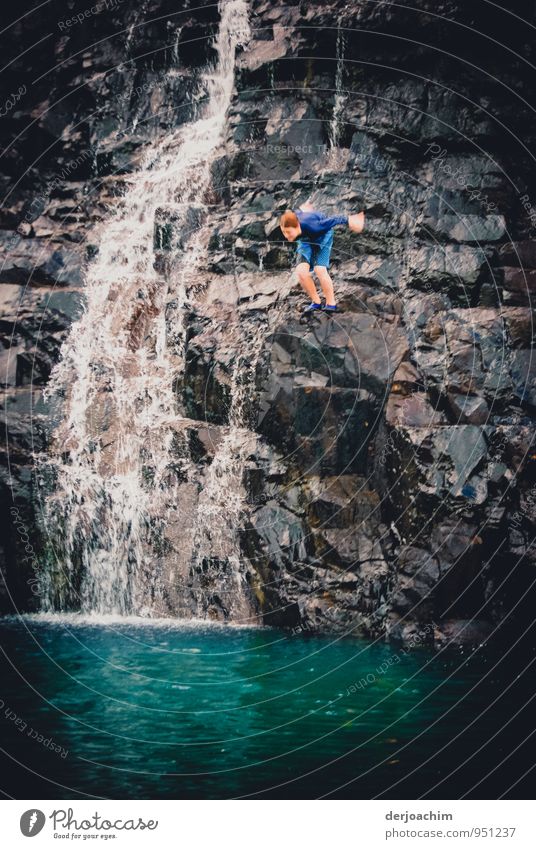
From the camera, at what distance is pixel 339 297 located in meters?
18.3

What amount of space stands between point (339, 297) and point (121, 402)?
6003 millimetres

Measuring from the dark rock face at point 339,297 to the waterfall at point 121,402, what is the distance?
443mm

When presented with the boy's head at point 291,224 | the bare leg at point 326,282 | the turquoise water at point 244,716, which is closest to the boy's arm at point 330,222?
the boy's head at point 291,224

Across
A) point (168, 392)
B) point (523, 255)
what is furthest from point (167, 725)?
point (523, 255)

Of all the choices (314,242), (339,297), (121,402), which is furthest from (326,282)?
(121,402)

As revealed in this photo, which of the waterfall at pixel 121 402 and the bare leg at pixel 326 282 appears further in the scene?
the waterfall at pixel 121 402

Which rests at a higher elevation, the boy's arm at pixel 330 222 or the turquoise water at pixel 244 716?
the boy's arm at pixel 330 222

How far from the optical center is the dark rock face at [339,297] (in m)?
16.5

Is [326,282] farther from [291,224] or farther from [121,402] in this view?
[121,402]

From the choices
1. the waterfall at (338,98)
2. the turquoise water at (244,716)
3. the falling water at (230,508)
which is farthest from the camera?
the waterfall at (338,98)

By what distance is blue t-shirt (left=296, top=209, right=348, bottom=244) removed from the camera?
15.2 m

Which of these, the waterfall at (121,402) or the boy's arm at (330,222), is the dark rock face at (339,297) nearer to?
the waterfall at (121,402)

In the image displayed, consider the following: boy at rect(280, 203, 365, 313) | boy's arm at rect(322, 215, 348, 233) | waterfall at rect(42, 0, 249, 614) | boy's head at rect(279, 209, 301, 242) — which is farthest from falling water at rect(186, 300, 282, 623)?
boy's head at rect(279, 209, 301, 242)

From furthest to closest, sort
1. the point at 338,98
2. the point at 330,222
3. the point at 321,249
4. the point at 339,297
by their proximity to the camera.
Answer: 1. the point at 338,98
2. the point at 339,297
3. the point at 321,249
4. the point at 330,222
